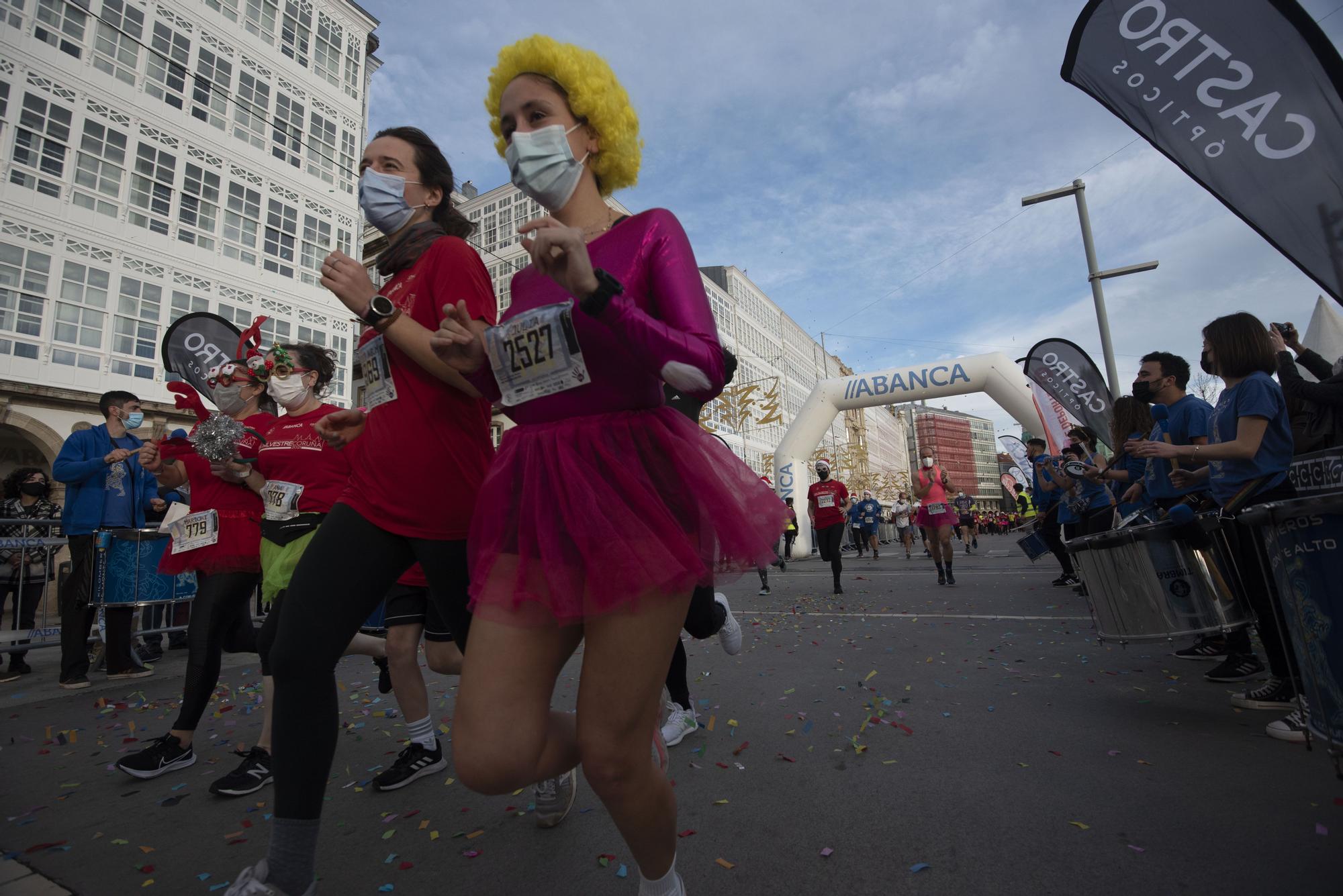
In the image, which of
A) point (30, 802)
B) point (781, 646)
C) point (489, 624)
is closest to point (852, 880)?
point (489, 624)

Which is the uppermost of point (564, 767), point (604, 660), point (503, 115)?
point (503, 115)

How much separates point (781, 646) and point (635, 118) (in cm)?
417

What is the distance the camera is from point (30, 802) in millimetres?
2527

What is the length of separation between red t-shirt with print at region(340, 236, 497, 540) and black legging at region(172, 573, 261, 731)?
5.39 feet

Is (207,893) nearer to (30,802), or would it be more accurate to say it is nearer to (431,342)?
(30,802)

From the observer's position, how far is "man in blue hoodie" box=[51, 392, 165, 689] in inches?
194

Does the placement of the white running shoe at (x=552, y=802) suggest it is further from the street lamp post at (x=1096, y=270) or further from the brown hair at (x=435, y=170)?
the street lamp post at (x=1096, y=270)

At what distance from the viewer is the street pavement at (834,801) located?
173 cm

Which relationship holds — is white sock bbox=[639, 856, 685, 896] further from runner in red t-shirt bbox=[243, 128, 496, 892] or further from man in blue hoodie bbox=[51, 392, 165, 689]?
man in blue hoodie bbox=[51, 392, 165, 689]

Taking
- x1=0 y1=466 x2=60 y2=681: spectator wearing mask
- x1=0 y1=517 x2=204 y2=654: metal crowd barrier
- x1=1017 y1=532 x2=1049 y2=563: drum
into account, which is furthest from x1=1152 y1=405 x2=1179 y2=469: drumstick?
x1=0 y1=466 x2=60 y2=681: spectator wearing mask

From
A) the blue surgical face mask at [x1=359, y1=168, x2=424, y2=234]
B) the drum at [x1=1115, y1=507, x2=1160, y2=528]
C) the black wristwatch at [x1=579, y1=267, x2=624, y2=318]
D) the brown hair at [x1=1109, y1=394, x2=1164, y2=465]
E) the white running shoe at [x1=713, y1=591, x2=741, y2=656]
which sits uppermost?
the blue surgical face mask at [x1=359, y1=168, x2=424, y2=234]

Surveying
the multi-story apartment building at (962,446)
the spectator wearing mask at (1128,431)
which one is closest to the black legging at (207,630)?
the spectator wearing mask at (1128,431)

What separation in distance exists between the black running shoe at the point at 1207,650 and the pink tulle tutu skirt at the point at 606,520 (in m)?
4.17

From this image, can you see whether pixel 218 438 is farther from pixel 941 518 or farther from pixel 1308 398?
pixel 941 518
